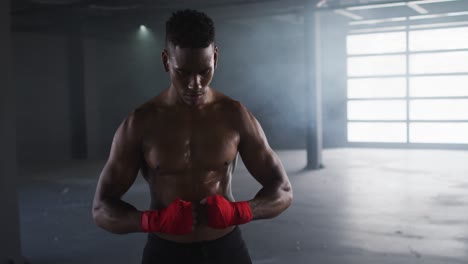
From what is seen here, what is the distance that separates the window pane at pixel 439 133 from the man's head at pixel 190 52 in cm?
1034

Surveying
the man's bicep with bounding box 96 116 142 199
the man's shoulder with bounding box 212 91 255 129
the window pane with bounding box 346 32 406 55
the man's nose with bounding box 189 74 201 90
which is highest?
the window pane with bounding box 346 32 406 55

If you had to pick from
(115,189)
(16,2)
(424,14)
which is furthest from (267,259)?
(424,14)

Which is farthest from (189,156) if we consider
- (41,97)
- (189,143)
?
(41,97)

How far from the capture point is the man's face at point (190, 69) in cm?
166

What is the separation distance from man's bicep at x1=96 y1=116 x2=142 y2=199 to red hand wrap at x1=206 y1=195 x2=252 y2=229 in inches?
13.8

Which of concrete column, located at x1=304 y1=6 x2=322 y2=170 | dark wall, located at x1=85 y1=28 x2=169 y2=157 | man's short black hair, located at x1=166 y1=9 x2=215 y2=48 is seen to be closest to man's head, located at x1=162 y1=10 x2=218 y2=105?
man's short black hair, located at x1=166 y1=9 x2=215 y2=48

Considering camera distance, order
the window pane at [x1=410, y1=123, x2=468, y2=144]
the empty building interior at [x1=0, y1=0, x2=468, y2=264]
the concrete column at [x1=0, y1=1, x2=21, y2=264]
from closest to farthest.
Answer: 1. the concrete column at [x1=0, y1=1, x2=21, y2=264]
2. the empty building interior at [x1=0, y1=0, x2=468, y2=264]
3. the window pane at [x1=410, y1=123, x2=468, y2=144]

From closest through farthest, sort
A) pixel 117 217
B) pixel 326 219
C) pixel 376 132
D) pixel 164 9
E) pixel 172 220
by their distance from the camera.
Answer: pixel 172 220 < pixel 117 217 < pixel 326 219 < pixel 164 9 < pixel 376 132

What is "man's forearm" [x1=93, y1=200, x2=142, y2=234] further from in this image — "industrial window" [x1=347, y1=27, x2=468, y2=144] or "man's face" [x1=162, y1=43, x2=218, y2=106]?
"industrial window" [x1=347, y1=27, x2=468, y2=144]

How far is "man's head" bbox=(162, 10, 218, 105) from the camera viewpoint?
5.44ft

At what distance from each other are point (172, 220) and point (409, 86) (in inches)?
419

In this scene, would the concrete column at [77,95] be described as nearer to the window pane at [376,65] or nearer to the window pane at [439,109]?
the window pane at [376,65]

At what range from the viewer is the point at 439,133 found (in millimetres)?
11109

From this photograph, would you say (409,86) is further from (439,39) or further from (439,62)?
(439,39)
